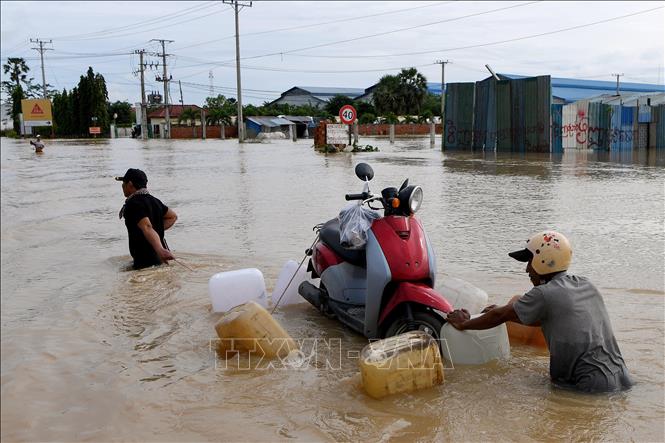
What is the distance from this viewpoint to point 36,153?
102ft

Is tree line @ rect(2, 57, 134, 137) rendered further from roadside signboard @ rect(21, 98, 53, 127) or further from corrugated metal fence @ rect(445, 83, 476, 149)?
corrugated metal fence @ rect(445, 83, 476, 149)

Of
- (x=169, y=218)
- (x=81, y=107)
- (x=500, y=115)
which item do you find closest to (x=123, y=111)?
(x=81, y=107)

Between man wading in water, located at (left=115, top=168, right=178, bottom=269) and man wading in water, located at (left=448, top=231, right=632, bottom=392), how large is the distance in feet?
12.6

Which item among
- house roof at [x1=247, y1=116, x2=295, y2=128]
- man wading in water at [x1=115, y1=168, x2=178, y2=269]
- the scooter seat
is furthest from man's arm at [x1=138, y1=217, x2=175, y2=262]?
house roof at [x1=247, y1=116, x2=295, y2=128]

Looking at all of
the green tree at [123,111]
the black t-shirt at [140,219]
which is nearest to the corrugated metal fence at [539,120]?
the black t-shirt at [140,219]

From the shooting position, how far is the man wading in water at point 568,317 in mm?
3648

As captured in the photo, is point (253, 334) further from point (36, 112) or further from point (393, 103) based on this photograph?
point (393, 103)

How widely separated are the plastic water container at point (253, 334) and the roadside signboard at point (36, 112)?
67133mm

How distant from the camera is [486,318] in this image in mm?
3920

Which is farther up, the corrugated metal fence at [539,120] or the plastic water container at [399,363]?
the corrugated metal fence at [539,120]

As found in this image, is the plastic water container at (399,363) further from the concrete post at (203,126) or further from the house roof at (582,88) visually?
the concrete post at (203,126)

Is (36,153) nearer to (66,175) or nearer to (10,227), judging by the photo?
(66,175)

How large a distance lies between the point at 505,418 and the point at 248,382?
1.53m

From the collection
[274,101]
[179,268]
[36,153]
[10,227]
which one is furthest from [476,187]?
[274,101]
